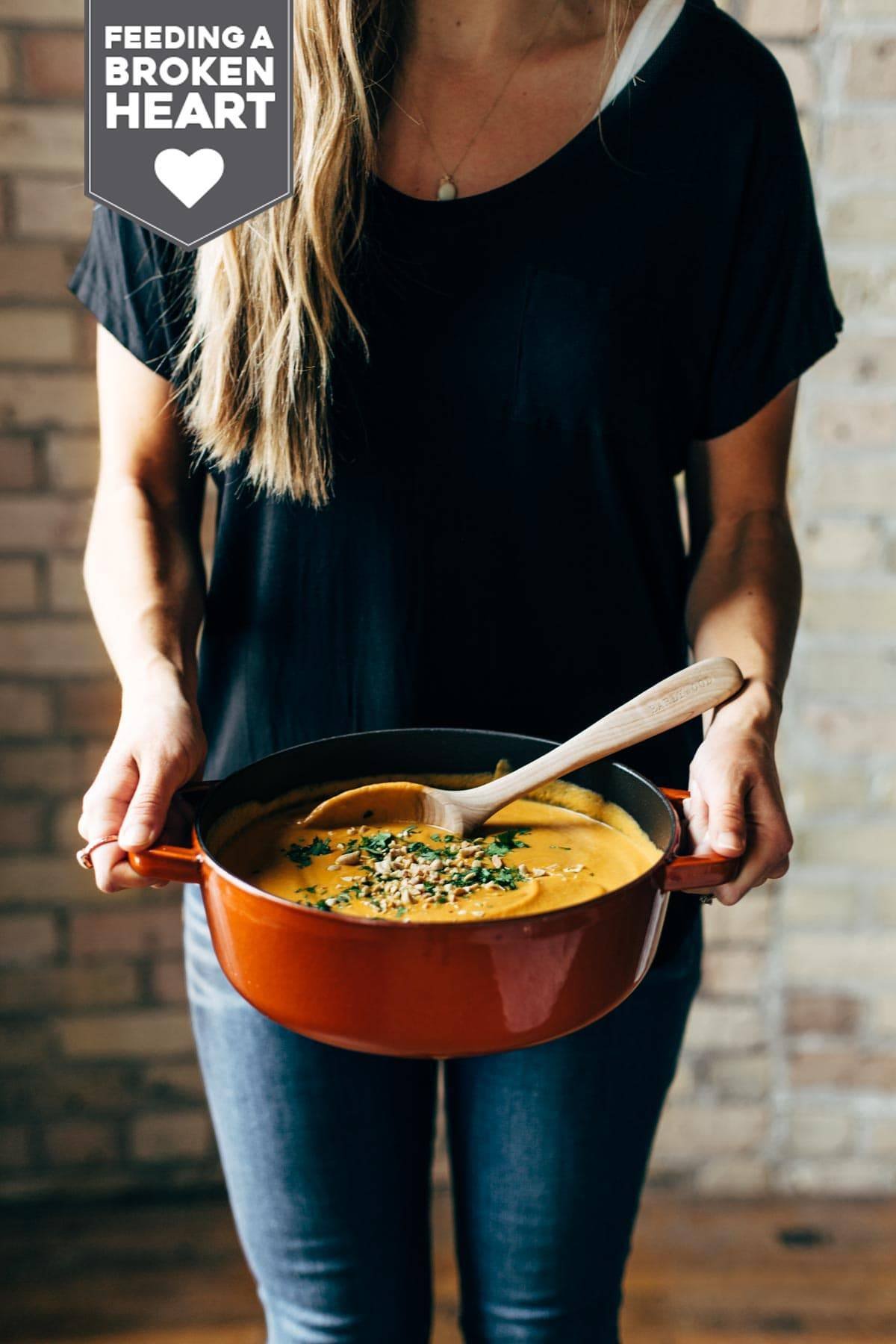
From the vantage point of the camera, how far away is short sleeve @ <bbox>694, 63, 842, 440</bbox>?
877mm

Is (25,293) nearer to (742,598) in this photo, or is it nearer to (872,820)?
(742,598)

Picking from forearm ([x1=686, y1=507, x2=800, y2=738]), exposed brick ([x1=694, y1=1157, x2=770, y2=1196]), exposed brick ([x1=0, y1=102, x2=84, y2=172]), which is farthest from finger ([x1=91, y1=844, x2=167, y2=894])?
exposed brick ([x1=694, y1=1157, x2=770, y2=1196])

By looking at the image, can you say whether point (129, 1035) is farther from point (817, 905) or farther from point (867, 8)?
point (867, 8)

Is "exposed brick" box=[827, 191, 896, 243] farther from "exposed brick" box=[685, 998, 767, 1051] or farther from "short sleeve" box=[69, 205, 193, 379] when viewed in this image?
"exposed brick" box=[685, 998, 767, 1051]

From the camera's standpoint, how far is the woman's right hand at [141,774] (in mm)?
712

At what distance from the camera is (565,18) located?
907 mm

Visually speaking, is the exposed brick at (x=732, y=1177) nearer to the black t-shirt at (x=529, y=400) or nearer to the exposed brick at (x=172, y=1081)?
the exposed brick at (x=172, y=1081)

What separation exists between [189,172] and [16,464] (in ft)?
2.08

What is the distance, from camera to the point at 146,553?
927mm

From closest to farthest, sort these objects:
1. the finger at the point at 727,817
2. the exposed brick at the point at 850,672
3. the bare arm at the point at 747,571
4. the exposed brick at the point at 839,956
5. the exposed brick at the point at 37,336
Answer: the finger at the point at 727,817, the bare arm at the point at 747,571, the exposed brick at the point at 37,336, the exposed brick at the point at 850,672, the exposed brick at the point at 839,956

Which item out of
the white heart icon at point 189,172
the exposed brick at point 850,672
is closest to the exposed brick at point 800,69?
the exposed brick at point 850,672

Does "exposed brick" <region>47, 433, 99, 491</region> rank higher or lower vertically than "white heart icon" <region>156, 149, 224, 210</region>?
lower

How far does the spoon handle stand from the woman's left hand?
0.03 m

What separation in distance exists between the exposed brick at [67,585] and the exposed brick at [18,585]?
0.07 ft
